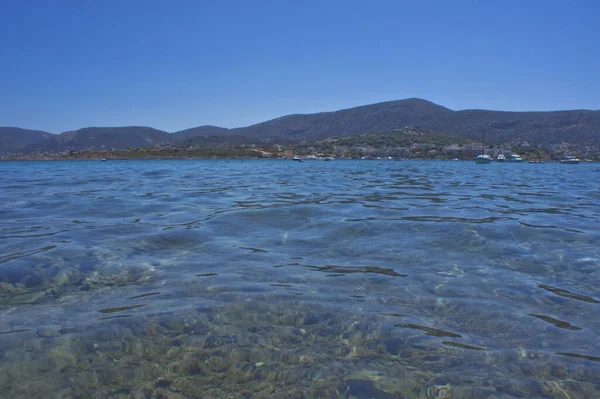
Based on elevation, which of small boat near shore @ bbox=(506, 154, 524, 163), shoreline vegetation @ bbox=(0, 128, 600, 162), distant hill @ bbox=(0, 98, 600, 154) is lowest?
small boat near shore @ bbox=(506, 154, 524, 163)

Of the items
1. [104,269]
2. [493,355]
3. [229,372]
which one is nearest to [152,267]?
[104,269]

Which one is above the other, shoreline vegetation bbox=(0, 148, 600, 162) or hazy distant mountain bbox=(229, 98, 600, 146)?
hazy distant mountain bbox=(229, 98, 600, 146)

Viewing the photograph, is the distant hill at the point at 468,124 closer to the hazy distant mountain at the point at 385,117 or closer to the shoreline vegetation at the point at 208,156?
the hazy distant mountain at the point at 385,117

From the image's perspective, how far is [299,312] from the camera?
4715mm

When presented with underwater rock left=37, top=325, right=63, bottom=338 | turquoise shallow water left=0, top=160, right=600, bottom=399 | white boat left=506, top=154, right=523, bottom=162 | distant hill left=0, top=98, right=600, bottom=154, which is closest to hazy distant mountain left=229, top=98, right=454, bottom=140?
distant hill left=0, top=98, right=600, bottom=154

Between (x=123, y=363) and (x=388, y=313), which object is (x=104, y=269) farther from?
(x=388, y=313)

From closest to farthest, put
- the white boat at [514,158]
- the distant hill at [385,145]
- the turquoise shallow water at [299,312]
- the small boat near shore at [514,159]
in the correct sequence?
the turquoise shallow water at [299,312] → the white boat at [514,158] → the small boat near shore at [514,159] → the distant hill at [385,145]

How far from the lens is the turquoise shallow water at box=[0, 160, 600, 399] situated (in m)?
3.34

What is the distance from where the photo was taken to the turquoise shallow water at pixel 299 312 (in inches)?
132

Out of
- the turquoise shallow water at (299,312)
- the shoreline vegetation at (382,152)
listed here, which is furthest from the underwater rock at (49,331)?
the shoreline vegetation at (382,152)

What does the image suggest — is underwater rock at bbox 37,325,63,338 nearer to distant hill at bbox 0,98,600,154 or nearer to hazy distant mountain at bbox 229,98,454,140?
distant hill at bbox 0,98,600,154

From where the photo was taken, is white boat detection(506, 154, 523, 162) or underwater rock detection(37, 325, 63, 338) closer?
underwater rock detection(37, 325, 63, 338)

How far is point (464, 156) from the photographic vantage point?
11950 centimetres

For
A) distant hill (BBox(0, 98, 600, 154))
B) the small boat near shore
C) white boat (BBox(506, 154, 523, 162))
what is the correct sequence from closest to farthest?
white boat (BBox(506, 154, 523, 162))
the small boat near shore
distant hill (BBox(0, 98, 600, 154))
